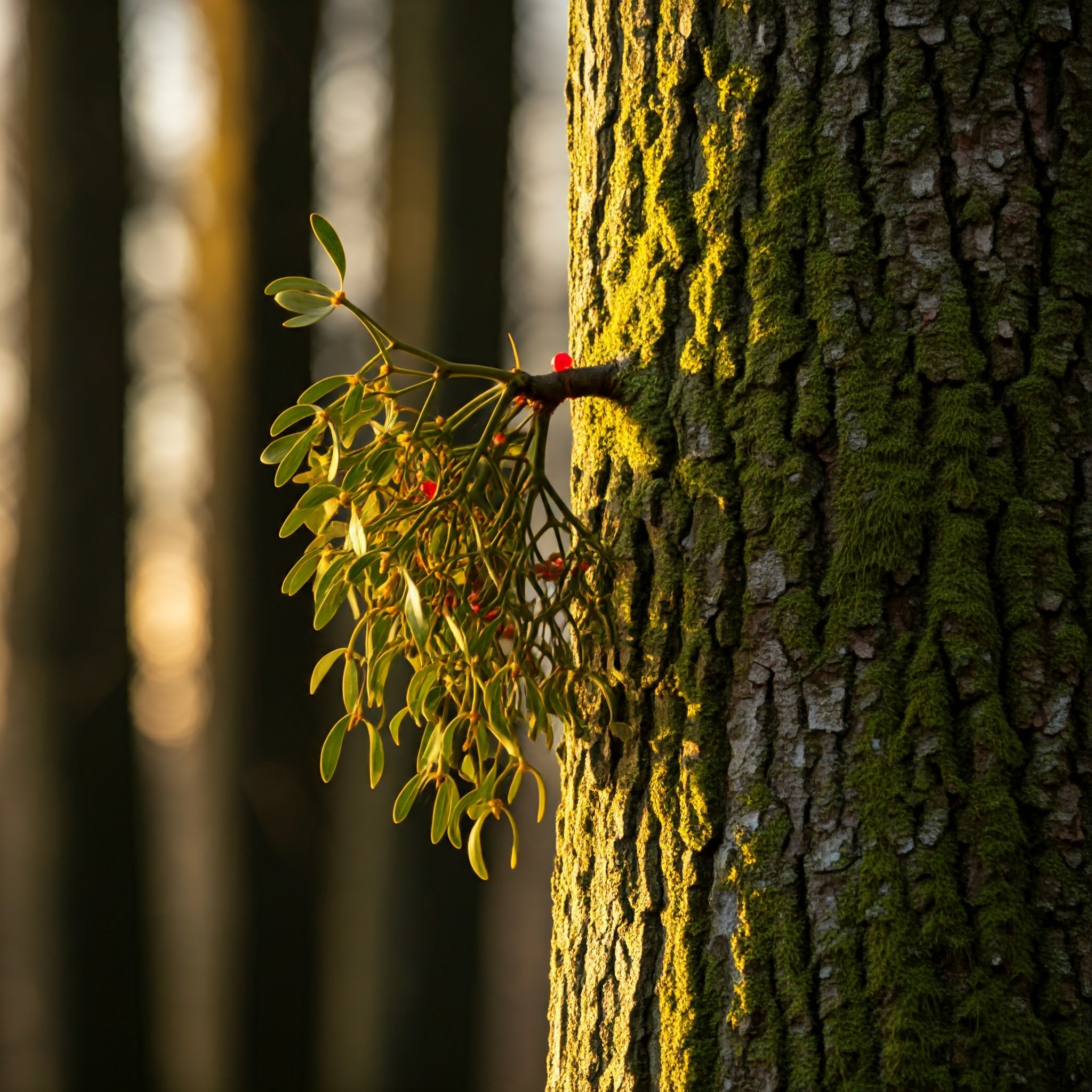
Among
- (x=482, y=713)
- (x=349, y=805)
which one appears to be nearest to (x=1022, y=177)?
(x=482, y=713)

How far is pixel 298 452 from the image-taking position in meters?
0.73

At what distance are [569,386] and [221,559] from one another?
1950 mm

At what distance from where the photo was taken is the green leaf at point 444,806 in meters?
0.74

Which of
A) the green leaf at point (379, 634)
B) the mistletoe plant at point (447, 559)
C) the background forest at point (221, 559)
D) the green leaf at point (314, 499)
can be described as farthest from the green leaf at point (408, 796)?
the background forest at point (221, 559)

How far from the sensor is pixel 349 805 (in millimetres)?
2512

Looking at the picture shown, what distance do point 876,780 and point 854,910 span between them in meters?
0.09

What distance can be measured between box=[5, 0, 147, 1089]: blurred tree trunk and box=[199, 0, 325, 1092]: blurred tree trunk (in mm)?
269

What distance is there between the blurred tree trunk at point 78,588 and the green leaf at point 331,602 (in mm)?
1963

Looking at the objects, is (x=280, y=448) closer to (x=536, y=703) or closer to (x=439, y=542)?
(x=439, y=542)

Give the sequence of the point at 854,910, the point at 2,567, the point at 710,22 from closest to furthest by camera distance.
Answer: the point at 854,910 → the point at 710,22 → the point at 2,567

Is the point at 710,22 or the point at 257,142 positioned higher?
the point at 257,142

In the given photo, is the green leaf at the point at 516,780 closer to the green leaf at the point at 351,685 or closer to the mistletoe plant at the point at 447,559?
the mistletoe plant at the point at 447,559

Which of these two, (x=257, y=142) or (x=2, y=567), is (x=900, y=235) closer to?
(x=257, y=142)

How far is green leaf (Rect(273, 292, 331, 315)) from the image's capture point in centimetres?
72
